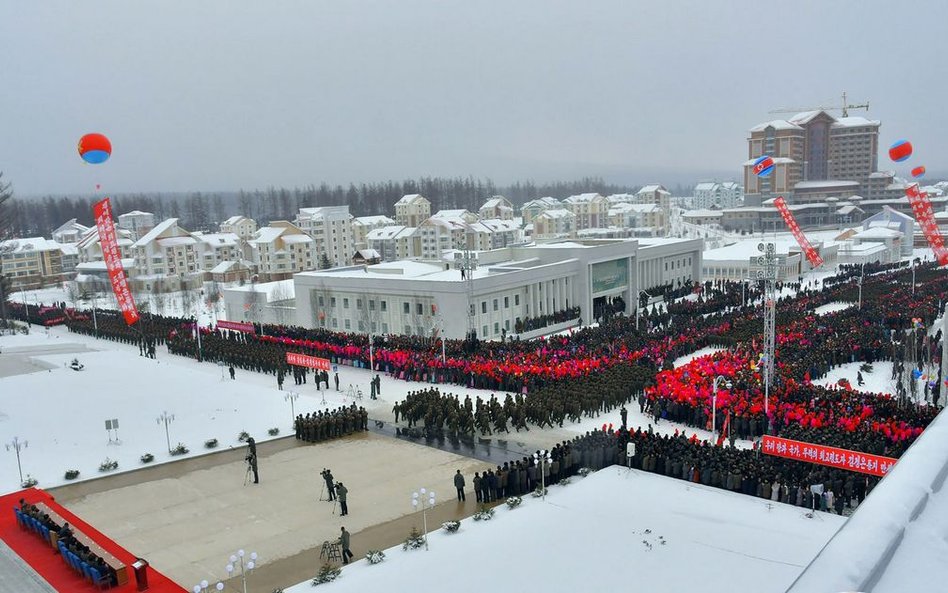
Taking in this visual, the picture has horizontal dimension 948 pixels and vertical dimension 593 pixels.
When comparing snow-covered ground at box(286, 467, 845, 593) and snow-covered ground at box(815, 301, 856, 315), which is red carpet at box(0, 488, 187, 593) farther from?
snow-covered ground at box(815, 301, 856, 315)

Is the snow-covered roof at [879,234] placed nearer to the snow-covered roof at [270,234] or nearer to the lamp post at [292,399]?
the snow-covered roof at [270,234]

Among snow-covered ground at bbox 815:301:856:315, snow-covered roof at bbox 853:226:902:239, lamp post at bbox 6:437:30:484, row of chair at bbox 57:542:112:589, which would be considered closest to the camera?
row of chair at bbox 57:542:112:589

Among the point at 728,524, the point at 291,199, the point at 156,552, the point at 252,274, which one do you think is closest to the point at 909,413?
the point at 728,524

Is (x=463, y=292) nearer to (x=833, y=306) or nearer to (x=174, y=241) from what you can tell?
(x=833, y=306)

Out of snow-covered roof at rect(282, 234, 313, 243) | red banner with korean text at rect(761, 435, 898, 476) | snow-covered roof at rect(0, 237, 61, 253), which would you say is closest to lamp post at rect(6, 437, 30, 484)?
red banner with korean text at rect(761, 435, 898, 476)

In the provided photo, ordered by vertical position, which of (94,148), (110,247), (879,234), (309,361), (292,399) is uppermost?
(94,148)

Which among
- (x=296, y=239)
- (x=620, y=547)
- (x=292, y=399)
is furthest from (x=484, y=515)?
(x=296, y=239)
